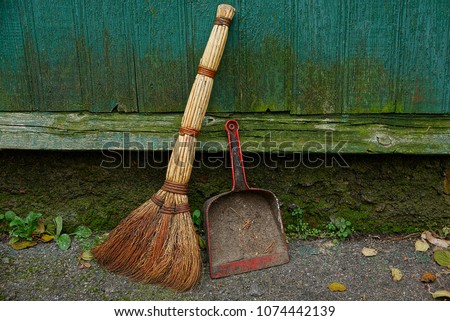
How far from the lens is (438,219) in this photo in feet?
9.02

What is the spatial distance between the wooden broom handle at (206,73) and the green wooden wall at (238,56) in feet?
0.35

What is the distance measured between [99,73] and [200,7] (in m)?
0.61

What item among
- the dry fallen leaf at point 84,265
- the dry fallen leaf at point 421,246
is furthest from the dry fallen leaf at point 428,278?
the dry fallen leaf at point 84,265

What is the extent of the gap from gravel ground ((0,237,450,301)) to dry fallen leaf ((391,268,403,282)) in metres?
0.02

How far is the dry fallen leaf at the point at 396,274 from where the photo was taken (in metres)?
2.36

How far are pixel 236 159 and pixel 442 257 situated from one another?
1.13 m

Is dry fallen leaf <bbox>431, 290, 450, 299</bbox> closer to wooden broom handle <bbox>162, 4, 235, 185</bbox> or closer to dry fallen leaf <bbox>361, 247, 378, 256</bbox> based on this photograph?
dry fallen leaf <bbox>361, 247, 378, 256</bbox>

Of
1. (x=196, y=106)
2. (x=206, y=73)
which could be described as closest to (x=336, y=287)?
(x=196, y=106)

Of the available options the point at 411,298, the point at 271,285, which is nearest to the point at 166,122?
the point at 271,285

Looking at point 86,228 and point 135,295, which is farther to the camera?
point 86,228

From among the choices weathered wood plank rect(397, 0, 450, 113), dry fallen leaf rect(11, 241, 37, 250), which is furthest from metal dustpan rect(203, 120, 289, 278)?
dry fallen leaf rect(11, 241, 37, 250)

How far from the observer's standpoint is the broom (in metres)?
2.32

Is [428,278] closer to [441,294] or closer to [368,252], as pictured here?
[441,294]

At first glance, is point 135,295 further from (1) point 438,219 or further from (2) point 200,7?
(1) point 438,219
